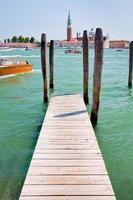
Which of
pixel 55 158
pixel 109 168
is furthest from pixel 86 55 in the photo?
pixel 55 158

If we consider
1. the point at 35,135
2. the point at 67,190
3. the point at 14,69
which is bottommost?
the point at 35,135

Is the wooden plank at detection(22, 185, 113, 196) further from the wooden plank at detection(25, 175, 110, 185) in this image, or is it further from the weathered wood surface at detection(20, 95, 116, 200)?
the wooden plank at detection(25, 175, 110, 185)

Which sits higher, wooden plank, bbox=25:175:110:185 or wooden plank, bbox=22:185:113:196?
wooden plank, bbox=25:175:110:185

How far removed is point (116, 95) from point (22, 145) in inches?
410

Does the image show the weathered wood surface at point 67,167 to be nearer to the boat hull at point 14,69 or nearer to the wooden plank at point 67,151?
the wooden plank at point 67,151

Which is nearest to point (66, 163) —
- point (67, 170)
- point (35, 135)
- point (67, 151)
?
point (67, 170)

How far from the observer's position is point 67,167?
21.9 ft

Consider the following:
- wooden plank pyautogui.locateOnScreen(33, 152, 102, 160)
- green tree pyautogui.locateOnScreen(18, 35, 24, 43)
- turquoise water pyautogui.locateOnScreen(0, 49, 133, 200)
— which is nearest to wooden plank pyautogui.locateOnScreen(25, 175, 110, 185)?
wooden plank pyautogui.locateOnScreen(33, 152, 102, 160)

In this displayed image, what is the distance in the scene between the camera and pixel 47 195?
559 cm

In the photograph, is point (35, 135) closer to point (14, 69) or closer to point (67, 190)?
point (67, 190)

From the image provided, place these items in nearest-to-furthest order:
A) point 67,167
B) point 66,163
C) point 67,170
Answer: point 67,170, point 67,167, point 66,163

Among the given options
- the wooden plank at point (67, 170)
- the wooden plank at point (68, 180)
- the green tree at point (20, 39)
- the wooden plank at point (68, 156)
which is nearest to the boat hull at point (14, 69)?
the wooden plank at point (68, 156)

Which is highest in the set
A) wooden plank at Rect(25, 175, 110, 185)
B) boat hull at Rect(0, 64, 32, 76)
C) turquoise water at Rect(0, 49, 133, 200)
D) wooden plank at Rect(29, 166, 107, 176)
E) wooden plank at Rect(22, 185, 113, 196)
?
wooden plank at Rect(29, 166, 107, 176)

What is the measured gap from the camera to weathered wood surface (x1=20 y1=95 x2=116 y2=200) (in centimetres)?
565
